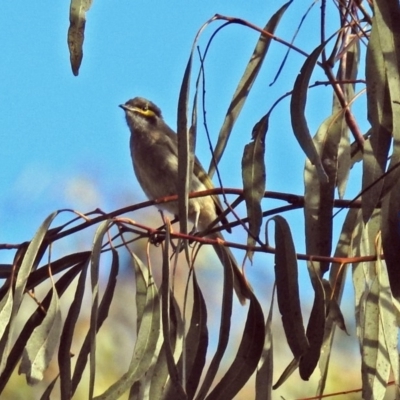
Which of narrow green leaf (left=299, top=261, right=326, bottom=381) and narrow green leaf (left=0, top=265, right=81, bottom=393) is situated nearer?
narrow green leaf (left=299, top=261, right=326, bottom=381)

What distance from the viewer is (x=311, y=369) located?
195cm

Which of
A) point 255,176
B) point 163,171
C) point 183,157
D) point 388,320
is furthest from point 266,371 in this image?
point 163,171

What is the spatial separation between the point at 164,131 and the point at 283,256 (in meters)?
2.83

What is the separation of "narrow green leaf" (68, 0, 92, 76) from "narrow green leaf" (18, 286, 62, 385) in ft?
2.02

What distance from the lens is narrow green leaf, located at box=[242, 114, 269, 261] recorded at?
212 centimetres

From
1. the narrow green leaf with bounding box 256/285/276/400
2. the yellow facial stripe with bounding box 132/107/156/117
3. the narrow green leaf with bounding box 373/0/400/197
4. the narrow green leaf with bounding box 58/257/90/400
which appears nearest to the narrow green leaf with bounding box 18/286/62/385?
the narrow green leaf with bounding box 58/257/90/400

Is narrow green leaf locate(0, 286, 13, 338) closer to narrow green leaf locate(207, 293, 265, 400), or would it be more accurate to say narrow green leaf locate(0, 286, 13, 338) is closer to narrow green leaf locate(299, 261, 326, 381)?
narrow green leaf locate(207, 293, 265, 400)

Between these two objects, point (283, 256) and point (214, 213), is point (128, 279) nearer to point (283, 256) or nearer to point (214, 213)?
point (214, 213)

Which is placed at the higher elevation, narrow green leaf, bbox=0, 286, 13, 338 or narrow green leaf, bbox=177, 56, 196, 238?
narrow green leaf, bbox=177, 56, 196, 238

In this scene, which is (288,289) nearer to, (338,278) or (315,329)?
(315,329)

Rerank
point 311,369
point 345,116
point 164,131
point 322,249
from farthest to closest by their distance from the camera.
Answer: point 164,131 → point 345,116 → point 322,249 → point 311,369

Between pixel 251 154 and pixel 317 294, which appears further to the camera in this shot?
pixel 251 154

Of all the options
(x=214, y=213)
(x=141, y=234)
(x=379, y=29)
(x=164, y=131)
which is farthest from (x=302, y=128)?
(x=164, y=131)

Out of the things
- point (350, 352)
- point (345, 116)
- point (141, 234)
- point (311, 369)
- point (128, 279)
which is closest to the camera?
point (311, 369)
